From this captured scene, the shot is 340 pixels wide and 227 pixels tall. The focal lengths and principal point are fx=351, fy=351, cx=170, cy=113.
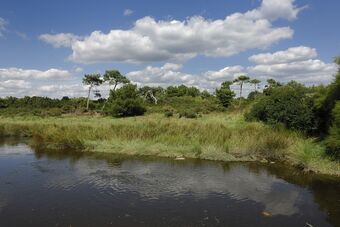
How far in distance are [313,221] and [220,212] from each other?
221 centimetres

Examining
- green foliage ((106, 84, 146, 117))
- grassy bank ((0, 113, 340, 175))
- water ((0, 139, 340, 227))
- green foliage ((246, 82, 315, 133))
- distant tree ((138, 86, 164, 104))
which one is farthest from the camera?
distant tree ((138, 86, 164, 104))

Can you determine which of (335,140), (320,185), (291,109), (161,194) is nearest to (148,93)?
(291,109)

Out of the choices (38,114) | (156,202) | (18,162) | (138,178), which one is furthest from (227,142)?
(38,114)

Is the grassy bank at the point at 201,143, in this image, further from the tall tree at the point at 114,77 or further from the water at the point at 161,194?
the tall tree at the point at 114,77

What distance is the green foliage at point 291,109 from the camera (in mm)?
18422

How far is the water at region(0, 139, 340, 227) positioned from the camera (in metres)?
8.42

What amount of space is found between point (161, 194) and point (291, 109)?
11.2m

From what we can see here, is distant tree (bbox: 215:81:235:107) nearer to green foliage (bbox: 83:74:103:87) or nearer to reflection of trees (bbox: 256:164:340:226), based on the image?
green foliage (bbox: 83:74:103:87)

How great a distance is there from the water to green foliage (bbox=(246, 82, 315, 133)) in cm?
495

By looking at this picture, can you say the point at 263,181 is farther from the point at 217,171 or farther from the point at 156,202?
the point at 156,202

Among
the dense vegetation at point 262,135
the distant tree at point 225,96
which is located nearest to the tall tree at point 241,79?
the distant tree at point 225,96

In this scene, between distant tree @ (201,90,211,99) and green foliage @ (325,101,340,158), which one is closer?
green foliage @ (325,101,340,158)

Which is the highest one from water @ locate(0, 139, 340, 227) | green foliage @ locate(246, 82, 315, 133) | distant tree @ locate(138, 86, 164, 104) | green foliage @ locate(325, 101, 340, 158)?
distant tree @ locate(138, 86, 164, 104)

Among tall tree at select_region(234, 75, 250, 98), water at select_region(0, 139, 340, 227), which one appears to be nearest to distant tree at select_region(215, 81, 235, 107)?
tall tree at select_region(234, 75, 250, 98)
